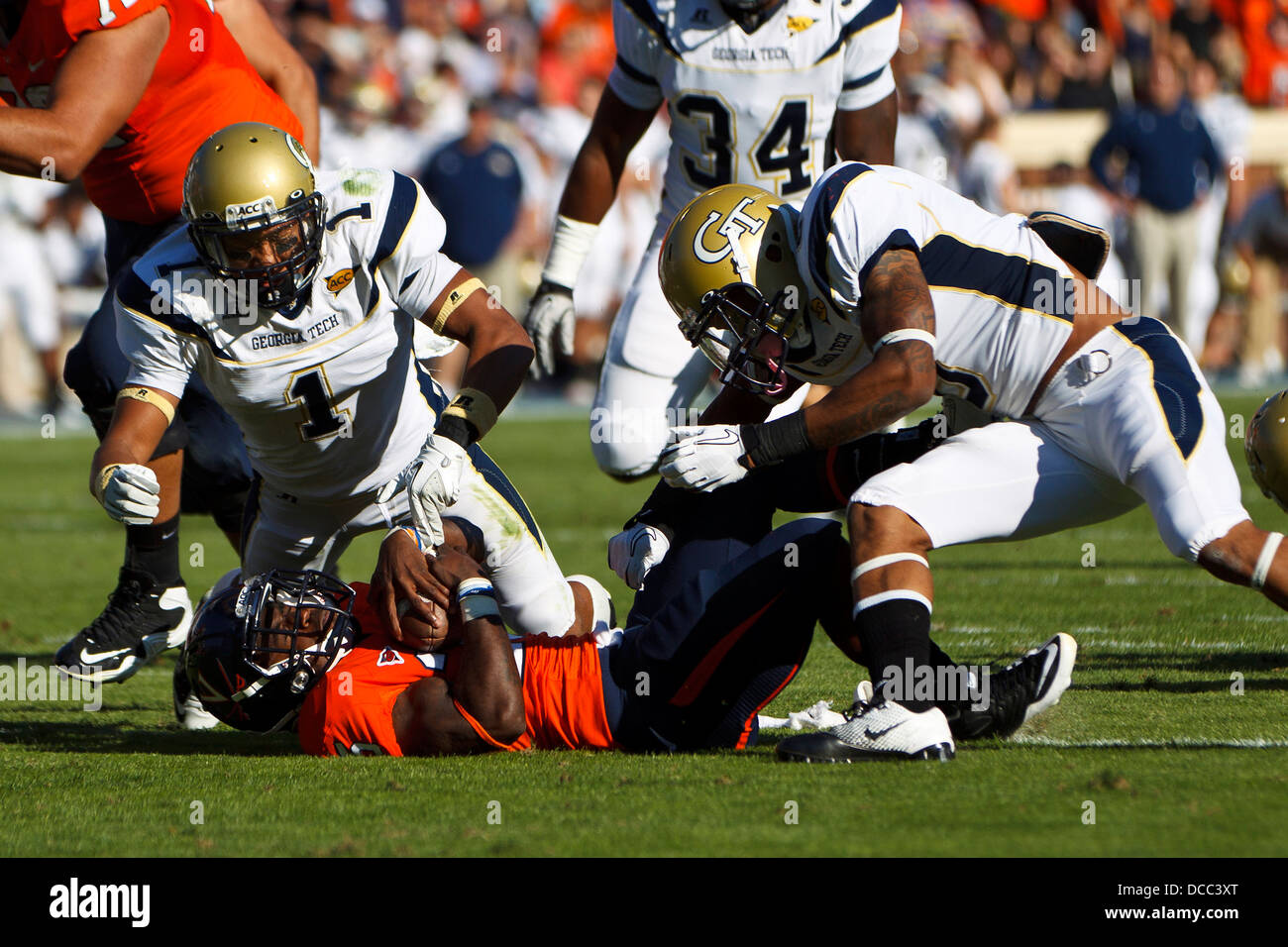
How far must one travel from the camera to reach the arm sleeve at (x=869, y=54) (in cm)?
544

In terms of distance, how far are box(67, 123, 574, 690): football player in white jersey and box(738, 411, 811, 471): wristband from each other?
0.69 m

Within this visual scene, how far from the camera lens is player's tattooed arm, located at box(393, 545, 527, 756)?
12.0 ft

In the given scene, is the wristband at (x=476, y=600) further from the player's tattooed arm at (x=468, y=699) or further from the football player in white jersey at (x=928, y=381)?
the football player in white jersey at (x=928, y=381)

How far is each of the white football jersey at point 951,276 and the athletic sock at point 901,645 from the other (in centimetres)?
67

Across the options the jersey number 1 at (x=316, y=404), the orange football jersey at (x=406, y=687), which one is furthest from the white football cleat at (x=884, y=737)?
the jersey number 1 at (x=316, y=404)

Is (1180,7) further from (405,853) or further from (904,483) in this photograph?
(405,853)

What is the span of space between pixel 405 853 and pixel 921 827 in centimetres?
90

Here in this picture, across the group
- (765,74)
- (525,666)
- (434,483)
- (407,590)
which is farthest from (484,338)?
(765,74)

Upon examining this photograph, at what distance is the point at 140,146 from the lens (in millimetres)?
4809

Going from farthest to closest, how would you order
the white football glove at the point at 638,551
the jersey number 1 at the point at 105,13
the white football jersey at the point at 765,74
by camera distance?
the white football jersey at the point at 765,74 < the jersey number 1 at the point at 105,13 < the white football glove at the point at 638,551

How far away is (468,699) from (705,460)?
74cm

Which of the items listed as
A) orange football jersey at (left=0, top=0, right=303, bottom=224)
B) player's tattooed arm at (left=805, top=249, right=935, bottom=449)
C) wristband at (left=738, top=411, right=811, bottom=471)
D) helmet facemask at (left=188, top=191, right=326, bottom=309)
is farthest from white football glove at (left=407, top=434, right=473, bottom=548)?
orange football jersey at (left=0, top=0, right=303, bottom=224)

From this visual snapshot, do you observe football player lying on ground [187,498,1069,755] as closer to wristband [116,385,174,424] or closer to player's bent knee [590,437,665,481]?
wristband [116,385,174,424]
